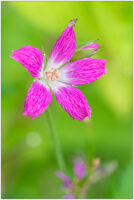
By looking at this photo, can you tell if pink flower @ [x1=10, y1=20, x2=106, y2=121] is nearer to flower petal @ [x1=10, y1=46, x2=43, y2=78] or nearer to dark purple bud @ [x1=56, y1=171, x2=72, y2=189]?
flower petal @ [x1=10, y1=46, x2=43, y2=78]

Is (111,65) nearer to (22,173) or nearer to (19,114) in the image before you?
(19,114)

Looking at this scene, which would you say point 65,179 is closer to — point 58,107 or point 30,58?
point 30,58

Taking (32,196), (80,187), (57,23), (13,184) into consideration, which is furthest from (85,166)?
(57,23)

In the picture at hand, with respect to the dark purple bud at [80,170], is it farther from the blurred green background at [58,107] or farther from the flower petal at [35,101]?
the flower petal at [35,101]

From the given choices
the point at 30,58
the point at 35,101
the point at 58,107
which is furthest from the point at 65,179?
the point at 58,107

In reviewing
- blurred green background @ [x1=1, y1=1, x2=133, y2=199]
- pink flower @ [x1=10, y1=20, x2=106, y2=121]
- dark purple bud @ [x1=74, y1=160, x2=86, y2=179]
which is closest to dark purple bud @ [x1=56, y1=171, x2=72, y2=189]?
dark purple bud @ [x1=74, y1=160, x2=86, y2=179]

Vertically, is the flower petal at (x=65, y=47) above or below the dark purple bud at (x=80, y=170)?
above

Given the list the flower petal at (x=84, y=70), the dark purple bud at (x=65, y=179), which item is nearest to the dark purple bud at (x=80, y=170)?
the dark purple bud at (x=65, y=179)
